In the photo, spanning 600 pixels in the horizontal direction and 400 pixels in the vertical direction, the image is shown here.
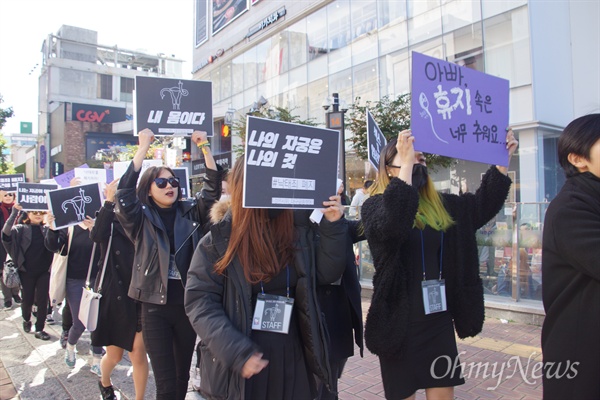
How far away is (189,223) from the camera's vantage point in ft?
12.1

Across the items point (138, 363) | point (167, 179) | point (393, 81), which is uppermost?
point (393, 81)

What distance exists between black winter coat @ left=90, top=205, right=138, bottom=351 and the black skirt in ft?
7.58

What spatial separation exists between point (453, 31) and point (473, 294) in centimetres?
1505

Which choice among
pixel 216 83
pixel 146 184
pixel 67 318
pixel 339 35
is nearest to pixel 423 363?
pixel 146 184

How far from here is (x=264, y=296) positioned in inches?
92.2

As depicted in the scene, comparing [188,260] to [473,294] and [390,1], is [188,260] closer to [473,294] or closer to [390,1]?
[473,294]

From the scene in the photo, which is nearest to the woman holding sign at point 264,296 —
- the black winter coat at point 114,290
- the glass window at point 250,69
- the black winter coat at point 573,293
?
the black winter coat at point 573,293

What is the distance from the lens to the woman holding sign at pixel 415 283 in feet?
8.61

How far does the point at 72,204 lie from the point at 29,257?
2.34 meters

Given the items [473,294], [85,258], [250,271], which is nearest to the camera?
[250,271]

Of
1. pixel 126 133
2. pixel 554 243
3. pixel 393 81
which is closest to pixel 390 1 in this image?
pixel 393 81

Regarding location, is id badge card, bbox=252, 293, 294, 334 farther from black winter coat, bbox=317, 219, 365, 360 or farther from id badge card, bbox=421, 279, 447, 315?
id badge card, bbox=421, 279, 447, 315

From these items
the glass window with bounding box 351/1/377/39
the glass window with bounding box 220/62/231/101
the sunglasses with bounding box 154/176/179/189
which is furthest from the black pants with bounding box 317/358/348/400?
the glass window with bounding box 220/62/231/101

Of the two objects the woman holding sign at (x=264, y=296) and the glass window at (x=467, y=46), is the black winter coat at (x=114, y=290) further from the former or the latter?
the glass window at (x=467, y=46)
